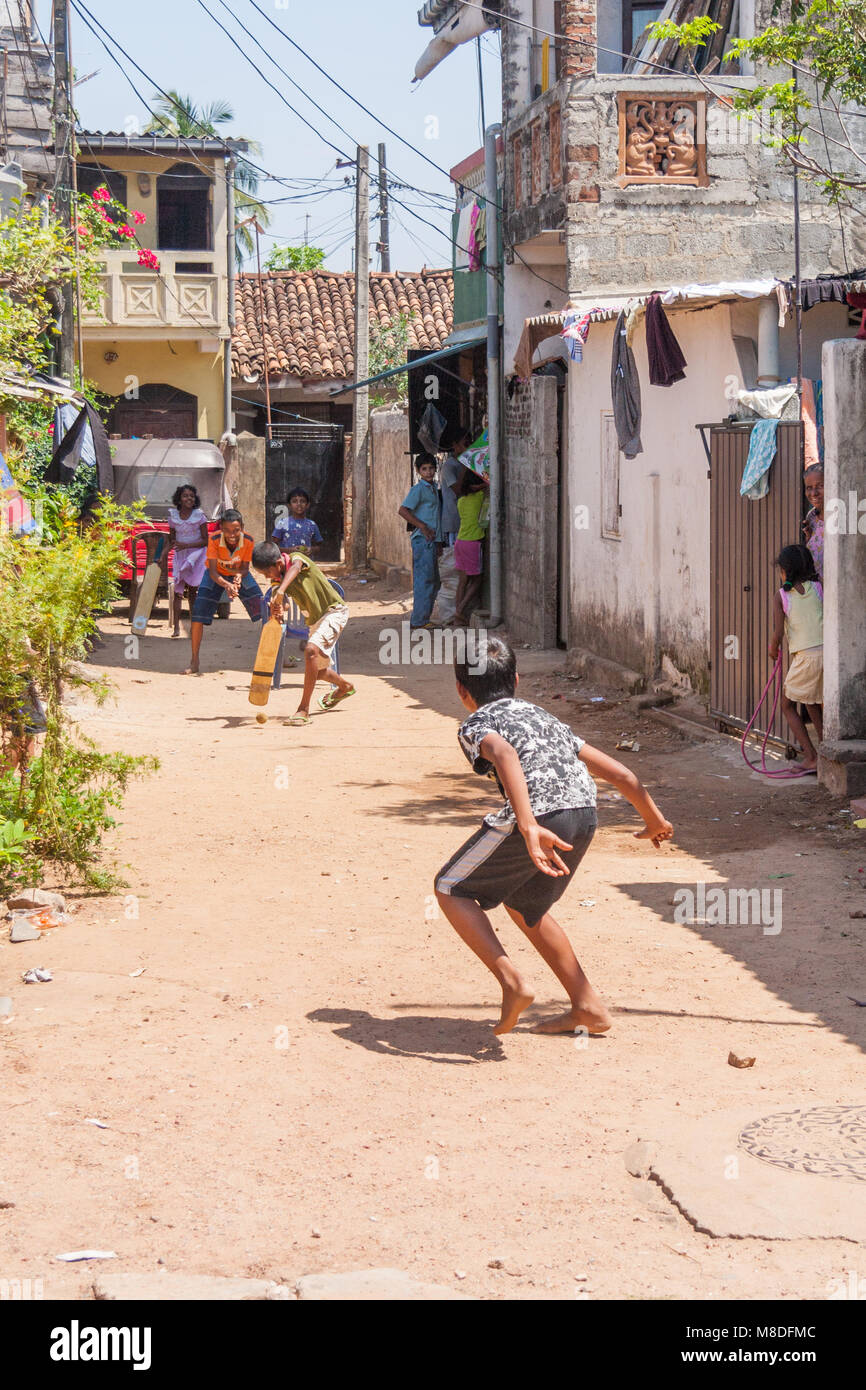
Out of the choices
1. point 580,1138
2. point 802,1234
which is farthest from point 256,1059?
point 802,1234

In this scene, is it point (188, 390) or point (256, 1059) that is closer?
point (256, 1059)

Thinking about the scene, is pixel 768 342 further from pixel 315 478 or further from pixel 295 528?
pixel 315 478

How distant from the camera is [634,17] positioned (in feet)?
55.1

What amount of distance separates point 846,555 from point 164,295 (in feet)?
70.5

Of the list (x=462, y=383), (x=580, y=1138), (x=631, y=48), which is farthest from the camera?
(x=462, y=383)

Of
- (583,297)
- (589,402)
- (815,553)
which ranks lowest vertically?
(815,553)

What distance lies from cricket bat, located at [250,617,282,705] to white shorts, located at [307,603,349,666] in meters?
0.27

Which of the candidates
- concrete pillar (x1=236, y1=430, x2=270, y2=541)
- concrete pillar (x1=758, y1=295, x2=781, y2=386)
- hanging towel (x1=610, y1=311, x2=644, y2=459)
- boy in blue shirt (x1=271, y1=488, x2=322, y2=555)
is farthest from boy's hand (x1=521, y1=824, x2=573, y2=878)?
concrete pillar (x1=236, y1=430, x2=270, y2=541)

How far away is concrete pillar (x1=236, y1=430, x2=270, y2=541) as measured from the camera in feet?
92.9

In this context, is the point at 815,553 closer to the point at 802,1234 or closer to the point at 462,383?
the point at 802,1234

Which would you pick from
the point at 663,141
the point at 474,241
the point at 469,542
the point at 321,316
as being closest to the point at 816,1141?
the point at 663,141

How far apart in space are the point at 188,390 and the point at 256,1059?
82.6 feet

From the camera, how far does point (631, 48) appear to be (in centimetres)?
1670

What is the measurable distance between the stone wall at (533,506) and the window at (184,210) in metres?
13.5
